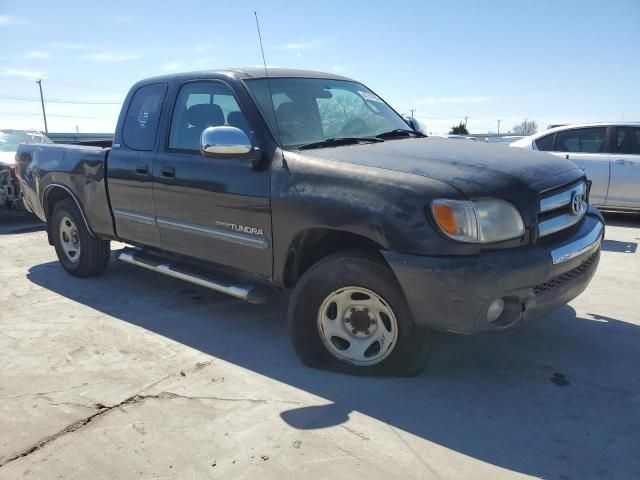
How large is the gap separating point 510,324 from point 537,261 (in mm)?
361

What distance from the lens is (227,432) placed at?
2.83 meters

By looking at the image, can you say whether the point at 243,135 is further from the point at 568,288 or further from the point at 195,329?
the point at 568,288

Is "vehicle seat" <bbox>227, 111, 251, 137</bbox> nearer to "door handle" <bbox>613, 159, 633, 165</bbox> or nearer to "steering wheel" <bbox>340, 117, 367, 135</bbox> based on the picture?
"steering wheel" <bbox>340, 117, 367, 135</bbox>

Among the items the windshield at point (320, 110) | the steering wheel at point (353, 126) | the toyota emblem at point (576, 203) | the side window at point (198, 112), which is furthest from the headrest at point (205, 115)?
the toyota emblem at point (576, 203)

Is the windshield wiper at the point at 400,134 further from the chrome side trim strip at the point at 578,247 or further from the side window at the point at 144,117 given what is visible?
the side window at the point at 144,117

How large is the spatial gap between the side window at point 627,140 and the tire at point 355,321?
674 centimetres

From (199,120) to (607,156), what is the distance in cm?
669

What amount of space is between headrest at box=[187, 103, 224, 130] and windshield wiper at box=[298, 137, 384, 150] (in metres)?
0.80

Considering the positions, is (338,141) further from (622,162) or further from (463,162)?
(622,162)

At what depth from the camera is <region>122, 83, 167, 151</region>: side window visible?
4.53 meters

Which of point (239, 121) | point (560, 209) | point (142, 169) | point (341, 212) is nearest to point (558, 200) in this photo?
point (560, 209)

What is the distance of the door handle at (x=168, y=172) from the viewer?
4184 millimetres

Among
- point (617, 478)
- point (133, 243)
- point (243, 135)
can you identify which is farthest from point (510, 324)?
point (133, 243)

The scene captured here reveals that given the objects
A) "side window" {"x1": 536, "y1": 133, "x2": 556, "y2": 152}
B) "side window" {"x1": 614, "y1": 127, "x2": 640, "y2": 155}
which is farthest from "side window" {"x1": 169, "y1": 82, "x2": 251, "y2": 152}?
"side window" {"x1": 614, "y1": 127, "x2": 640, "y2": 155}
